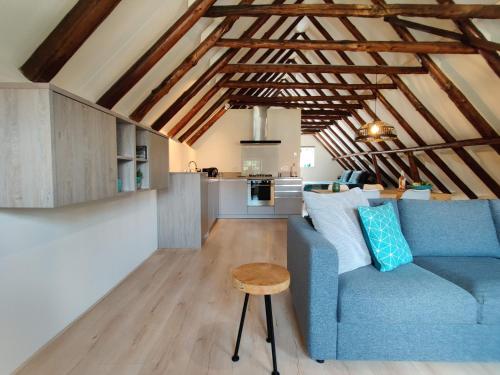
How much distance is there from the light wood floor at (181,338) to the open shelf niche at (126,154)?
97cm

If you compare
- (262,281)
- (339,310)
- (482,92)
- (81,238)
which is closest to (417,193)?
(482,92)

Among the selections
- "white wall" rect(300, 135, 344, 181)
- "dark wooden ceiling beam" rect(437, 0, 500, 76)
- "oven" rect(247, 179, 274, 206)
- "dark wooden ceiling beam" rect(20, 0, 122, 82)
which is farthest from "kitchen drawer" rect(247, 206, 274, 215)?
"white wall" rect(300, 135, 344, 181)

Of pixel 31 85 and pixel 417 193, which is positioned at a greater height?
pixel 31 85

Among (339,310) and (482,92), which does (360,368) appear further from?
(482,92)

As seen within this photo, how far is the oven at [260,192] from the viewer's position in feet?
18.4

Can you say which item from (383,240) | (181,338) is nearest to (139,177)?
(181,338)

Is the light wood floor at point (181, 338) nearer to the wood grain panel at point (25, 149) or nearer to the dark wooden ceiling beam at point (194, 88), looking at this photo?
the wood grain panel at point (25, 149)

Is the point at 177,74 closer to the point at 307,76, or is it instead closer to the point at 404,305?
the point at 404,305

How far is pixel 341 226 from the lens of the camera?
1724 millimetres

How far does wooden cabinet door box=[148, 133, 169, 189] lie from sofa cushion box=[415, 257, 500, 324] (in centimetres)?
244

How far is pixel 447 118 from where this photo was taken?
4.46 m

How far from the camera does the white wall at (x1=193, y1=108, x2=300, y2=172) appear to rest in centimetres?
661

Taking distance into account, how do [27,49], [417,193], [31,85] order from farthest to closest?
[417,193], [27,49], [31,85]

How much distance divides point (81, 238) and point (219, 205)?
12.5ft
